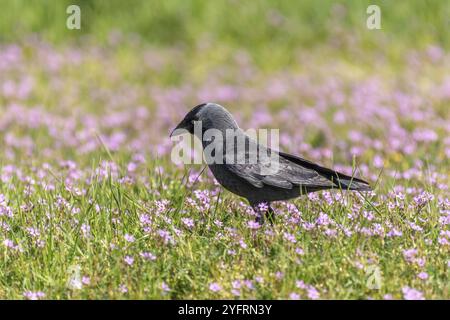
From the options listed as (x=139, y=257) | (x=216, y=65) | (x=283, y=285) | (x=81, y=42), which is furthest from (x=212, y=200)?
(x=81, y=42)

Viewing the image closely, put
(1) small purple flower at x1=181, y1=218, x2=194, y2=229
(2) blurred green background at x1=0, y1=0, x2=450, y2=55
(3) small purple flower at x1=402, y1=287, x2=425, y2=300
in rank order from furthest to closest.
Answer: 1. (2) blurred green background at x1=0, y1=0, x2=450, y2=55
2. (1) small purple flower at x1=181, y1=218, x2=194, y2=229
3. (3) small purple flower at x1=402, y1=287, x2=425, y2=300

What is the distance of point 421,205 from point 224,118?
151 cm

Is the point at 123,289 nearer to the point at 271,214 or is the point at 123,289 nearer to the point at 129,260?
the point at 129,260

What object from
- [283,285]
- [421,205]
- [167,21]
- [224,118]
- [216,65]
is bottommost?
[283,285]

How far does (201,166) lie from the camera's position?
7949 millimetres

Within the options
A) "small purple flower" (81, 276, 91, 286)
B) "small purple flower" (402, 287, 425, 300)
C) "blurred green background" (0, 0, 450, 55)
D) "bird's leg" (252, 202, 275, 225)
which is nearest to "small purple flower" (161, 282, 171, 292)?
"small purple flower" (81, 276, 91, 286)

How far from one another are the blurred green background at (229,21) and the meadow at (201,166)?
39mm

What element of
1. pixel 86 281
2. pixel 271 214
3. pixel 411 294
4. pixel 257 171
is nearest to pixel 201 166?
pixel 271 214

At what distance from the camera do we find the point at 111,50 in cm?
1402

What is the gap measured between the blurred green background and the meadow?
0.13 ft

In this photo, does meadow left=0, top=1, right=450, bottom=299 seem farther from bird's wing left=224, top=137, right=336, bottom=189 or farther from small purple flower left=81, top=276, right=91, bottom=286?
bird's wing left=224, top=137, right=336, bottom=189

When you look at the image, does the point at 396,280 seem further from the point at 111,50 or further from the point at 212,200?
the point at 111,50

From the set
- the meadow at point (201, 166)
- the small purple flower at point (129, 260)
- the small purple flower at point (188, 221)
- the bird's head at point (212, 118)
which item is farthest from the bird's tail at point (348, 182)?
the small purple flower at point (129, 260)

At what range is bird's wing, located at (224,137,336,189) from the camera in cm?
511
